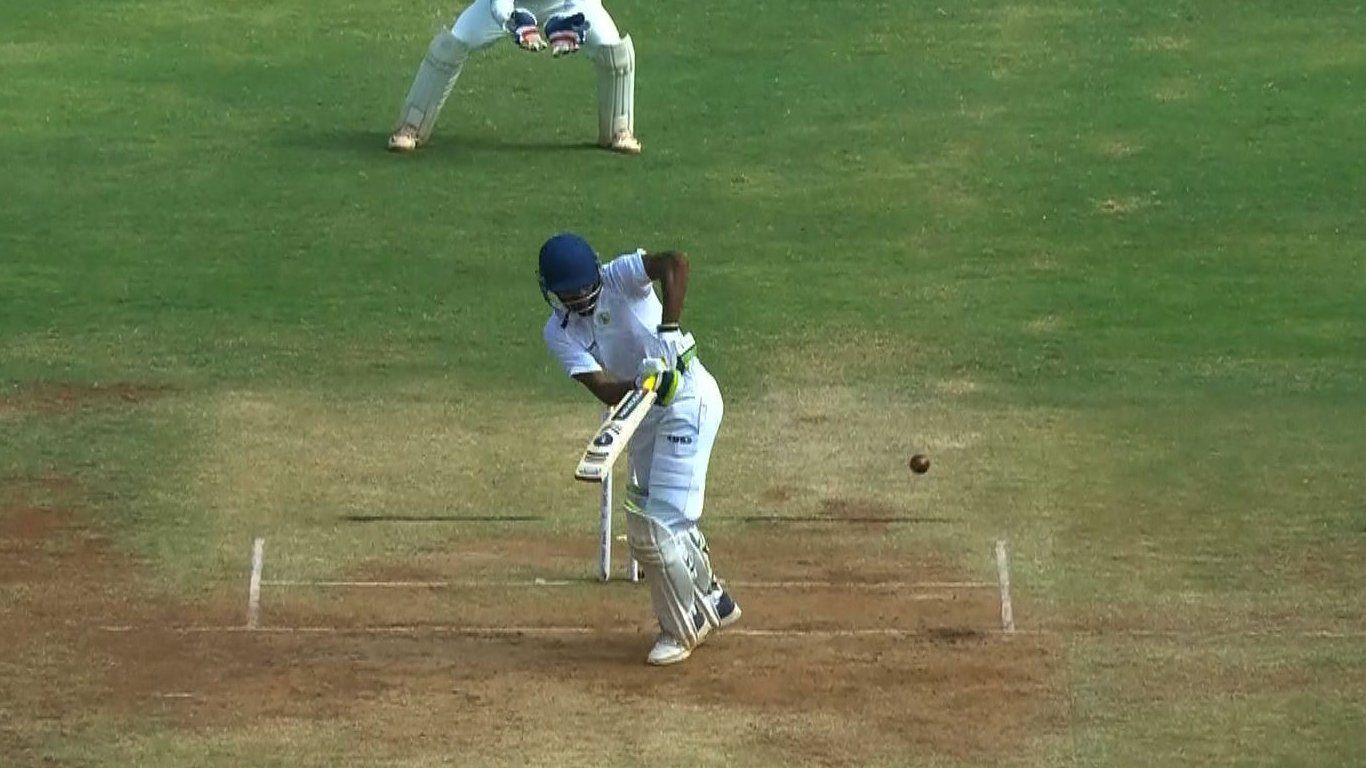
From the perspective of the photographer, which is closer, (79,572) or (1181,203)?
(79,572)

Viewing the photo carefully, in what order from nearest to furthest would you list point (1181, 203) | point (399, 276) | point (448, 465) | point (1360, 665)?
point (1360, 665) → point (448, 465) → point (399, 276) → point (1181, 203)

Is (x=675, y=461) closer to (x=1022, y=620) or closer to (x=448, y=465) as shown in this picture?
(x=1022, y=620)

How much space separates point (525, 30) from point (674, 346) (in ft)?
23.0

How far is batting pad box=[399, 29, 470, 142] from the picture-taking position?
62.5 ft

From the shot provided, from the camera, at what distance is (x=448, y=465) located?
14172mm

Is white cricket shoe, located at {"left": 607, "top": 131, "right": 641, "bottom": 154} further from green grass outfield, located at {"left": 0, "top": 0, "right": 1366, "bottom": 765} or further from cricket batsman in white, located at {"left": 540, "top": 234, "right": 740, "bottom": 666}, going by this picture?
cricket batsman in white, located at {"left": 540, "top": 234, "right": 740, "bottom": 666}

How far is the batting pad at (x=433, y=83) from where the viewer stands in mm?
19062

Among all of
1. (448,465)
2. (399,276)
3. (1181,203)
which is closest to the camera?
(448,465)

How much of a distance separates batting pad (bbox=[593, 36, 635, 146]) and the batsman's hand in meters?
7.81

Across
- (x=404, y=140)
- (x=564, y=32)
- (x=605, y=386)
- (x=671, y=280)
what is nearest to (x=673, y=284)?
(x=671, y=280)

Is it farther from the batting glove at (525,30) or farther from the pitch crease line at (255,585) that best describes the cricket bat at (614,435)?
the batting glove at (525,30)

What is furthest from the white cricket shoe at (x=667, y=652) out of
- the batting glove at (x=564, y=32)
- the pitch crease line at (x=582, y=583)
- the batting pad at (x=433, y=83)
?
the batting pad at (x=433, y=83)

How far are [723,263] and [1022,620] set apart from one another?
586 centimetres

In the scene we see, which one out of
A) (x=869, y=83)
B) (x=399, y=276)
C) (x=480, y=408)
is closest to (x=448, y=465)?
(x=480, y=408)
